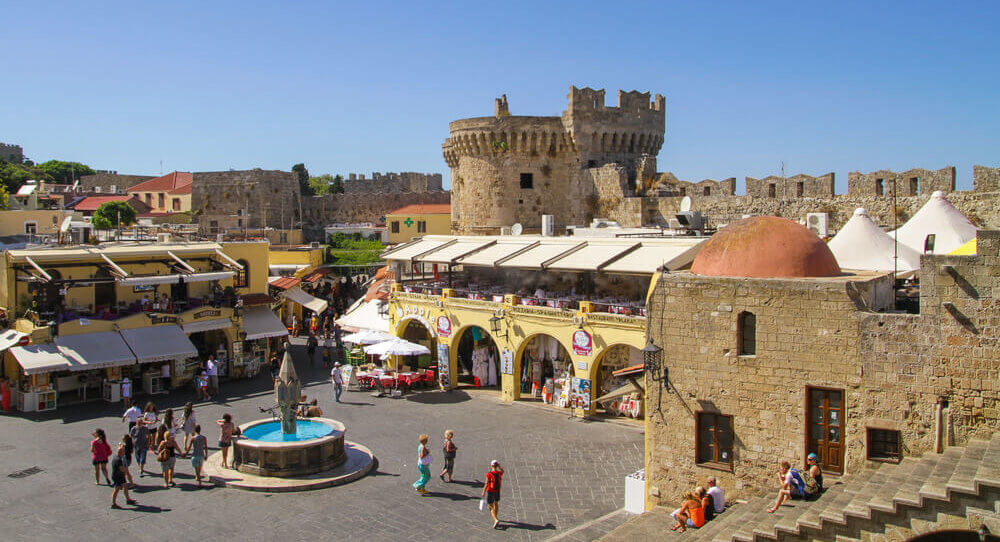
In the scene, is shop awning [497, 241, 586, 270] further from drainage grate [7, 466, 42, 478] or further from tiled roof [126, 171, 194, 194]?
tiled roof [126, 171, 194, 194]

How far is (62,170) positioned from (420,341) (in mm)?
92872

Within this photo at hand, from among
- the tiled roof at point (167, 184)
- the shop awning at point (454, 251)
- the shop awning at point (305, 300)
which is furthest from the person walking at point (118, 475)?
the tiled roof at point (167, 184)

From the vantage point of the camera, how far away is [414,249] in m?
28.0

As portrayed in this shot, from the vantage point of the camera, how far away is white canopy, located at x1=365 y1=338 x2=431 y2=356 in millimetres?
23109

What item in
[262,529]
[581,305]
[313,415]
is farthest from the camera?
[581,305]

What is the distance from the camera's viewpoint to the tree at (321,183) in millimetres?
90762

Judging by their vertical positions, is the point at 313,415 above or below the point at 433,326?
below

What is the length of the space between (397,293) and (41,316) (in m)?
10.7

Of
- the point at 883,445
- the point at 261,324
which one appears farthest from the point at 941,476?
the point at 261,324

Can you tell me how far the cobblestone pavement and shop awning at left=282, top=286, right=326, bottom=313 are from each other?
11.4 metres

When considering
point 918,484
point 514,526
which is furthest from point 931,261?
point 514,526

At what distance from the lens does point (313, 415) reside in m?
18.7

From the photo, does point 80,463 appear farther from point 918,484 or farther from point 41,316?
point 918,484

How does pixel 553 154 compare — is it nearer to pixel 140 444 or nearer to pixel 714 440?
pixel 140 444
